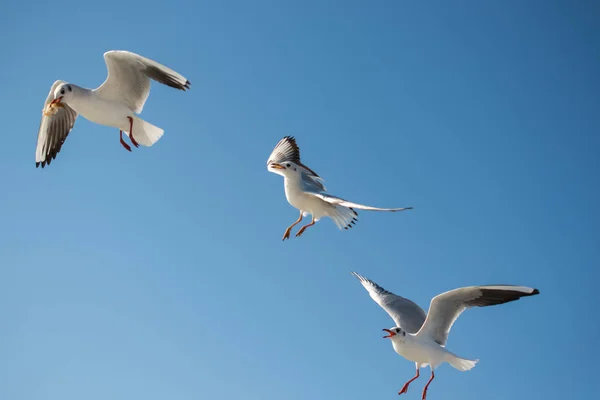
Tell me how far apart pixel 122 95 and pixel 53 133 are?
1617 mm

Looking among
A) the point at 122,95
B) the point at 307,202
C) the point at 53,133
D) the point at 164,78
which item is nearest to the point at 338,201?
the point at 307,202

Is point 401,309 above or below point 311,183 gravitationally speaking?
below

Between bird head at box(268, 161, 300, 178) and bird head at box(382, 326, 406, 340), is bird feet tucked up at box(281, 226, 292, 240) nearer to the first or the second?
bird head at box(268, 161, 300, 178)

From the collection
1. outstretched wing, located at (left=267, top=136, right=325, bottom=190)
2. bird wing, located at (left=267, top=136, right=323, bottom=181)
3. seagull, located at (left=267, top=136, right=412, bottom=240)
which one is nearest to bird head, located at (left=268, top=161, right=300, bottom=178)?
seagull, located at (left=267, top=136, right=412, bottom=240)

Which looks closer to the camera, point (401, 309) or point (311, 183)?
point (401, 309)

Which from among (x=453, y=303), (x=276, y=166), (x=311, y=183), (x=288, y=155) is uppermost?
(x=288, y=155)

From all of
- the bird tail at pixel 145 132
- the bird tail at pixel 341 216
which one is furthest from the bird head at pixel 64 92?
the bird tail at pixel 341 216

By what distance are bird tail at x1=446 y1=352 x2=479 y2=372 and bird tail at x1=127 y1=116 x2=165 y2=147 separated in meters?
4.78

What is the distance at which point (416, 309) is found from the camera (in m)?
10.3

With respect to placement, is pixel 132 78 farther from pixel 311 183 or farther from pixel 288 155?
pixel 288 155

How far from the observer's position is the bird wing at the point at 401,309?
9.86m

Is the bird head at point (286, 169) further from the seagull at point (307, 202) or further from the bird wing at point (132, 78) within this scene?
the bird wing at point (132, 78)

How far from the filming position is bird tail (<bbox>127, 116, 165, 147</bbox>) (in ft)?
33.3

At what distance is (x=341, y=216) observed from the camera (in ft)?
34.7
